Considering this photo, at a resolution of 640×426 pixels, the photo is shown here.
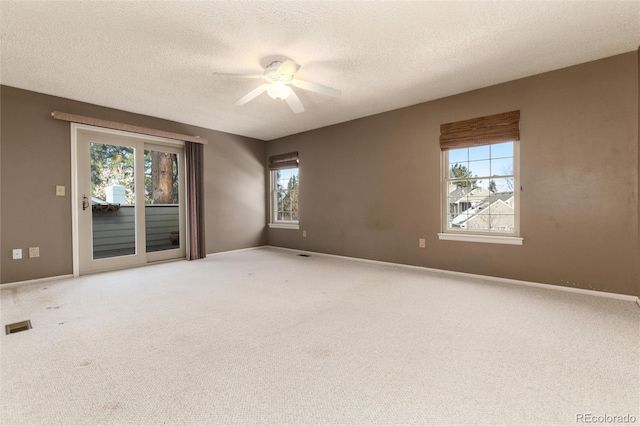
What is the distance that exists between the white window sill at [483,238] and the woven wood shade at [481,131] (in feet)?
3.91

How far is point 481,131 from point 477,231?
4.27 ft

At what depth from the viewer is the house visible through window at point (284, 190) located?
5852 mm

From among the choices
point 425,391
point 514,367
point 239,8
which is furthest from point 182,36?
point 514,367

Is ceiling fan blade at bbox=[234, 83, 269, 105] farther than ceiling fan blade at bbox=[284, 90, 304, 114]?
No

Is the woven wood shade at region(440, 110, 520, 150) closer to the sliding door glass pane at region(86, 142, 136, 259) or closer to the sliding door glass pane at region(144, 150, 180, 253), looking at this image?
the sliding door glass pane at region(144, 150, 180, 253)

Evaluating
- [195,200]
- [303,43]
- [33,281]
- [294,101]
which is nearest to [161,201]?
[195,200]

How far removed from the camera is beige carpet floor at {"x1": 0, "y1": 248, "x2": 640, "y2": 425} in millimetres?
1302

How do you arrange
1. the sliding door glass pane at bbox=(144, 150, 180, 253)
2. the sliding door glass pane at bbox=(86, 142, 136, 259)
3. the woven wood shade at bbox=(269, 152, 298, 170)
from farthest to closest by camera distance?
the woven wood shade at bbox=(269, 152, 298, 170)
the sliding door glass pane at bbox=(144, 150, 180, 253)
the sliding door glass pane at bbox=(86, 142, 136, 259)

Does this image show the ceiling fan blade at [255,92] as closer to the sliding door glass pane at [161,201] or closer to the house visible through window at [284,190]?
the sliding door glass pane at [161,201]

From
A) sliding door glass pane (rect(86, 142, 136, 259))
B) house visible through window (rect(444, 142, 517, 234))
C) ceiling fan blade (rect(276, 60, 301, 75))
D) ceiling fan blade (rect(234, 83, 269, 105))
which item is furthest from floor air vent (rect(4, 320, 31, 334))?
house visible through window (rect(444, 142, 517, 234))

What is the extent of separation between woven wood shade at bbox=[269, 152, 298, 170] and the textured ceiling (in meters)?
2.07

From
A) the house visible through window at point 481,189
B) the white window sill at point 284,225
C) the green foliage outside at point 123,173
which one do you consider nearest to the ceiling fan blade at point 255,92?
the green foliage outside at point 123,173

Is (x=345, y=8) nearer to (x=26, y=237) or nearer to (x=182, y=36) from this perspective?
(x=182, y=36)

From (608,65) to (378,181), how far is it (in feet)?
9.17
